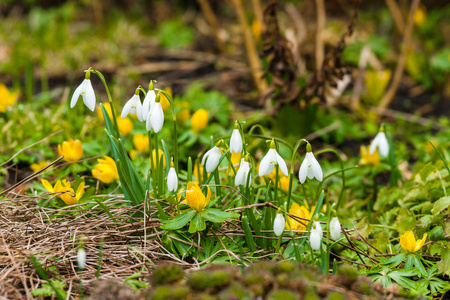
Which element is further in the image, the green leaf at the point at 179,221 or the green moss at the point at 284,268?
the green leaf at the point at 179,221

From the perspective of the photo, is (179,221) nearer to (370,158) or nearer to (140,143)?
(140,143)

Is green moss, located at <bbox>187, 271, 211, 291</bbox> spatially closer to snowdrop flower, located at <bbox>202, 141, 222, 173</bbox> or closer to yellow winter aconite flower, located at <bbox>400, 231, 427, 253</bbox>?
snowdrop flower, located at <bbox>202, 141, 222, 173</bbox>

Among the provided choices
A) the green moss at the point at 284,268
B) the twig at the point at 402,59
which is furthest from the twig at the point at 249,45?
the green moss at the point at 284,268

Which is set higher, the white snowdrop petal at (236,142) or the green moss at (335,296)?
the white snowdrop petal at (236,142)

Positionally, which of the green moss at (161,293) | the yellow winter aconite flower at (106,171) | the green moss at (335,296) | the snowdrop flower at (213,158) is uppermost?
the snowdrop flower at (213,158)

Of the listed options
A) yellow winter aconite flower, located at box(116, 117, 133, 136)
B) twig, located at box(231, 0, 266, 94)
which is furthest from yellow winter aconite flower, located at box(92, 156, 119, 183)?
twig, located at box(231, 0, 266, 94)

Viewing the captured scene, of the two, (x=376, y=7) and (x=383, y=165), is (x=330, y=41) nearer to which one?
(x=376, y=7)

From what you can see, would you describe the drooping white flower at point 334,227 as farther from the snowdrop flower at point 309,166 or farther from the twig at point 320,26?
the twig at point 320,26

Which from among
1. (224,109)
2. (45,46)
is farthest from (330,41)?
(45,46)
